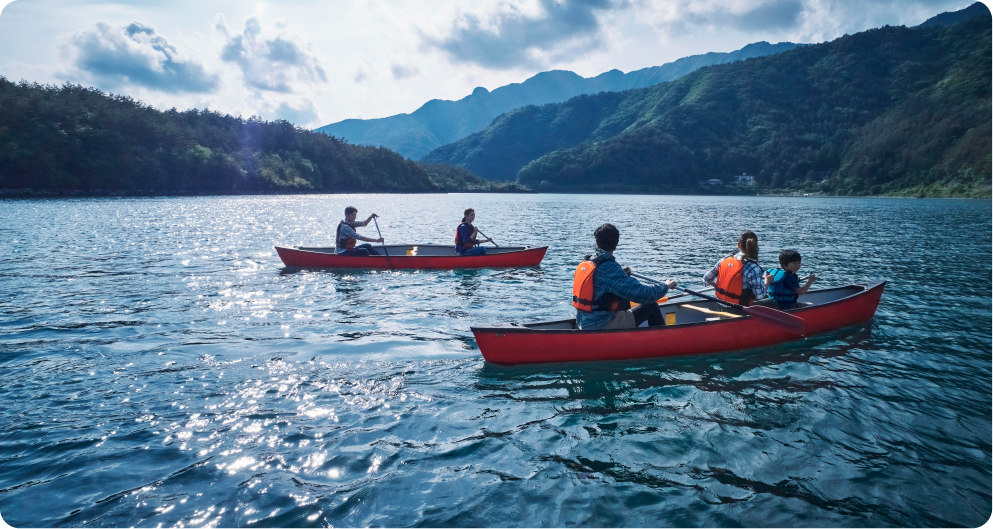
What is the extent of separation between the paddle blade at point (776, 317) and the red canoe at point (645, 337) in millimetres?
123

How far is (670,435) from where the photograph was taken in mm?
6734

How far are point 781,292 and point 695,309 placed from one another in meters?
1.79

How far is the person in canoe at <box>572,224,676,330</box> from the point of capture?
8.37 meters

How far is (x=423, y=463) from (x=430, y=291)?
9939 mm

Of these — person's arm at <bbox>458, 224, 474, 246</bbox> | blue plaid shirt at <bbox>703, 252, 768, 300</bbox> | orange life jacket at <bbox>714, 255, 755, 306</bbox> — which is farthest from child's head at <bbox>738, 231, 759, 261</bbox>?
person's arm at <bbox>458, 224, 474, 246</bbox>

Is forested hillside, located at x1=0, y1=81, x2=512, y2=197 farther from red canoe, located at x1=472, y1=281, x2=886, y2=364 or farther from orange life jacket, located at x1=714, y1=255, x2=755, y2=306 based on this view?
orange life jacket, located at x1=714, y1=255, x2=755, y2=306

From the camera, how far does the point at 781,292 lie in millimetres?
10797

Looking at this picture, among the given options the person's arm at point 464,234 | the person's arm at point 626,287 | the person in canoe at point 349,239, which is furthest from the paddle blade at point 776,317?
the person in canoe at point 349,239

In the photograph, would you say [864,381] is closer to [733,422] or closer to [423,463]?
[733,422]

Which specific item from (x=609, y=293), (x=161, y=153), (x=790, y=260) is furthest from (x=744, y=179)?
(x=609, y=293)

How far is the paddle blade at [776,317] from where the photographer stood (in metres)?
9.80

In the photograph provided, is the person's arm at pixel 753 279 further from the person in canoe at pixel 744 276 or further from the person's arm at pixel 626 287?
the person's arm at pixel 626 287

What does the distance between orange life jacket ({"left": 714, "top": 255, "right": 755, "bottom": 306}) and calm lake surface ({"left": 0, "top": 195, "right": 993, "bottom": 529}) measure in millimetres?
1080

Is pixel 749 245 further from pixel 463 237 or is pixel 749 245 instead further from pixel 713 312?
pixel 463 237
